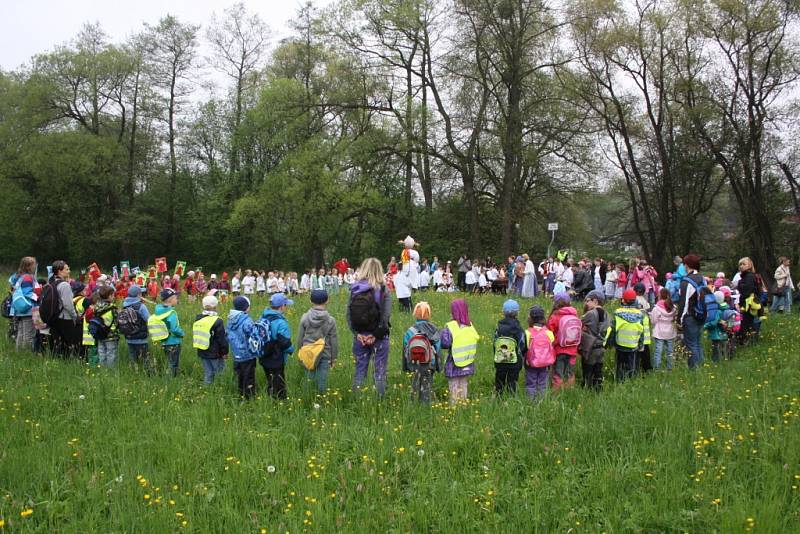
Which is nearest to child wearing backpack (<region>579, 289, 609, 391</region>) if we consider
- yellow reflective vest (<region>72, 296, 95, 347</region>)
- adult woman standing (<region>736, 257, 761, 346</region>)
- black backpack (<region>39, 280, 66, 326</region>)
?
adult woman standing (<region>736, 257, 761, 346</region>)

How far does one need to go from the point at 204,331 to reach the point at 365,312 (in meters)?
2.46

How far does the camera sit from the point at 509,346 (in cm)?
726

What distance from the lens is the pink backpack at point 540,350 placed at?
7.31 m

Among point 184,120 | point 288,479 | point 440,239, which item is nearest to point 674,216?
point 440,239

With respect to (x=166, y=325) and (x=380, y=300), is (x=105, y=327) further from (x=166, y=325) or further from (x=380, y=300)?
(x=380, y=300)

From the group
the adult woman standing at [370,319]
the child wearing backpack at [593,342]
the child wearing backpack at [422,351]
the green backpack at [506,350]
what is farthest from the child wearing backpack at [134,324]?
the child wearing backpack at [593,342]

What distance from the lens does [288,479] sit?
485 centimetres

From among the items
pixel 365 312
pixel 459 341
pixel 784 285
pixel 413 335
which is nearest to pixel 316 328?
pixel 365 312

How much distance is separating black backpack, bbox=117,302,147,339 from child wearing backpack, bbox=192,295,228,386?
1.31 meters

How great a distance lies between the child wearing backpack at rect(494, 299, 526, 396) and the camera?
7.26 metres

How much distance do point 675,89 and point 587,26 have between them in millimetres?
5317

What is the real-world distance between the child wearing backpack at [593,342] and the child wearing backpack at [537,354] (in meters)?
0.89

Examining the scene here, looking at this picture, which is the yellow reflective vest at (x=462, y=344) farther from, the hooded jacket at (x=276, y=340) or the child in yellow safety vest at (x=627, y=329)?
the child in yellow safety vest at (x=627, y=329)

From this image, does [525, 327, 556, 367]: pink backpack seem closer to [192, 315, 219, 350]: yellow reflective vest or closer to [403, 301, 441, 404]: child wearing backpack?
[403, 301, 441, 404]: child wearing backpack
